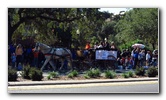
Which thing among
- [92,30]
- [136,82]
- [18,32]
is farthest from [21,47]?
[136,82]

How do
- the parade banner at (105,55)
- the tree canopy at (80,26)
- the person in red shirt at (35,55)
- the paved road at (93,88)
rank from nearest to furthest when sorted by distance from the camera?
1. the paved road at (93,88)
2. the tree canopy at (80,26)
3. the person in red shirt at (35,55)
4. the parade banner at (105,55)

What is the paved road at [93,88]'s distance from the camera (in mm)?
19406

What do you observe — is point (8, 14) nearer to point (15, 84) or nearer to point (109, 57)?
point (15, 84)

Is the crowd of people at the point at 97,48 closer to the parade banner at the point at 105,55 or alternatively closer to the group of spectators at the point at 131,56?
the group of spectators at the point at 131,56

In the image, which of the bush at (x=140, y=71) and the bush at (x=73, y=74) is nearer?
the bush at (x=73, y=74)

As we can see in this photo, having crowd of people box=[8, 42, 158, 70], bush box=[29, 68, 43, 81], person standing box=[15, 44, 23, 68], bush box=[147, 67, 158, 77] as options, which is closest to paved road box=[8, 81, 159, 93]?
bush box=[147, 67, 158, 77]

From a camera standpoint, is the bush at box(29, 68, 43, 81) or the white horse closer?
the bush at box(29, 68, 43, 81)

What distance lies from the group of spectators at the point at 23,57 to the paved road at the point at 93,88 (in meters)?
0.63

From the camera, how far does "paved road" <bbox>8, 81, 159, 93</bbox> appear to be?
19406 mm

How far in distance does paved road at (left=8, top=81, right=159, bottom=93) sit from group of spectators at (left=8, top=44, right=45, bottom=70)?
2.06ft

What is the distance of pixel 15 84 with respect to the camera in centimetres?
1980

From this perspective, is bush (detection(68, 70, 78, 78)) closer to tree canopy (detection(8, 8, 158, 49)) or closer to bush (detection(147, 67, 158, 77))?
tree canopy (detection(8, 8, 158, 49))

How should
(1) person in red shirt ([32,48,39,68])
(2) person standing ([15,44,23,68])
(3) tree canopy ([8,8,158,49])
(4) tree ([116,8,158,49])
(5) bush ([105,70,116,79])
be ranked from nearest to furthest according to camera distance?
1. (4) tree ([116,8,158,49])
2. (3) tree canopy ([8,8,158,49])
3. (2) person standing ([15,44,23,68])
4. (1) person in red shirt ([32,48,39,68])
5. (5) bush ([105,70,116,79])

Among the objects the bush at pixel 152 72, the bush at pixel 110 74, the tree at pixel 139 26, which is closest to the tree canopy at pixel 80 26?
the tree at pixel 139 26
